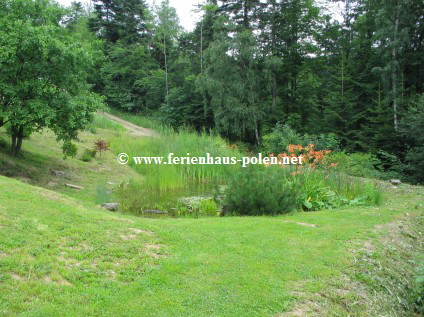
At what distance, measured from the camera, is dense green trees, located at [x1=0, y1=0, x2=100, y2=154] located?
26.9 feet

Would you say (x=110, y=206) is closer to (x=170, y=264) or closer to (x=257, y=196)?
(x=257, y=196)

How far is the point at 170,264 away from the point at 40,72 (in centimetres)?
705

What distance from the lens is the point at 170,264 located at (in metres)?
3.91

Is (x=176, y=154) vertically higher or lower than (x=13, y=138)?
lower

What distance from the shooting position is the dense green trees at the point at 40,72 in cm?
820

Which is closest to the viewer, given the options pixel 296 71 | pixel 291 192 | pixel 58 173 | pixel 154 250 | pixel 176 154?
pixel 154 250

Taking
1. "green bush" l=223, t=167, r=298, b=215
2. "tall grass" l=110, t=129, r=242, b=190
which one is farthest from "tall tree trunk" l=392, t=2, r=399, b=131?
"green bush" l=223, t=167, r=298, b=215

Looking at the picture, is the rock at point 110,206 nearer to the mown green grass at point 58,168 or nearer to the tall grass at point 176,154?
the mown green grass at point 58,168

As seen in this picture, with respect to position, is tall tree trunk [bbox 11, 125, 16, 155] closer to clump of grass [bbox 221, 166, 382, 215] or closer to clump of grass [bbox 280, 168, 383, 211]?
clump of grass [bbox 221, 166, 382, 215]

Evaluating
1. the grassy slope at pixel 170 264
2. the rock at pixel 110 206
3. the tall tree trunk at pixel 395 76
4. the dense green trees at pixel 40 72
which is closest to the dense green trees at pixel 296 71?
the tall tree trunk at pixel 395 76

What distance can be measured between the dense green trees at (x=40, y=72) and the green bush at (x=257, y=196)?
4480mm

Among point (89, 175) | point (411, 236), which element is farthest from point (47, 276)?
point (89, 175)

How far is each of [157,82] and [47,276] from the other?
26916 millimetres

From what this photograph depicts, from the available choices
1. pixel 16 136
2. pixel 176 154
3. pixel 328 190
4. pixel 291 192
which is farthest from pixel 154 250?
pixel 176 154
